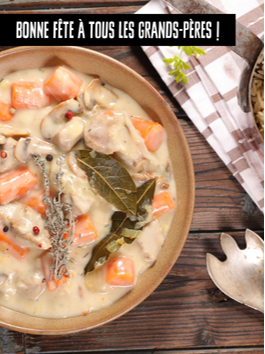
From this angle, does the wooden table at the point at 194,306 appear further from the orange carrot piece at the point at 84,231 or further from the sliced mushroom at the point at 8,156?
the sliced mushroom at the point at 8,156

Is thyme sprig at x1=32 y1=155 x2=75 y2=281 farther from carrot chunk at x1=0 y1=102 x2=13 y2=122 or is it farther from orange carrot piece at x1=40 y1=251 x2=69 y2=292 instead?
carrot chunk at x1=0 y1=102 x2=13 y2=122

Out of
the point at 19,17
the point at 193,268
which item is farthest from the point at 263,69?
the point at 19,17

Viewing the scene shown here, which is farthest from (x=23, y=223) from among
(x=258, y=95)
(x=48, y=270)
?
(x=258, y=95)

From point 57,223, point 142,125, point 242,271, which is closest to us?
point 57,223

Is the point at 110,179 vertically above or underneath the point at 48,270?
above

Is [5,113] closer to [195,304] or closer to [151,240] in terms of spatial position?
[151,240]

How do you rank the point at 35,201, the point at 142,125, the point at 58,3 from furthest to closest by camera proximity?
1. the point at 58,3
2. the point at 142,125
3. the point at 35,201

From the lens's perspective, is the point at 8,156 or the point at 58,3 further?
the point at 58,3

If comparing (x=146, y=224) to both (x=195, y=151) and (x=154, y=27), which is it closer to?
(x=195, y=151)

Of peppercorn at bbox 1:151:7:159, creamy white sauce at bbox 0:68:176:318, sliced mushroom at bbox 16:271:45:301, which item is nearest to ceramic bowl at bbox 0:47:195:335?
creamy white sauce at bbox 0:68:176:318
